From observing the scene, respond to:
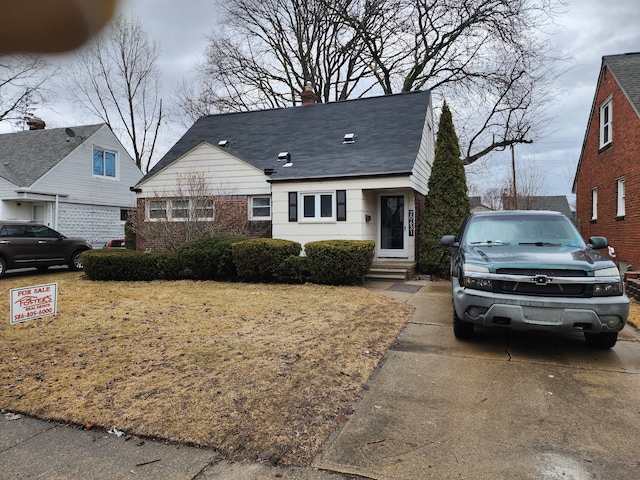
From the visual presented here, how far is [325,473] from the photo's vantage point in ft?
8.28

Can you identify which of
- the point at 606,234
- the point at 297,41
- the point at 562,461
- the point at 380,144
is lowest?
the point at 562,461

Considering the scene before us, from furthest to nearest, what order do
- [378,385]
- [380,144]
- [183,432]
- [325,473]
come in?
[380,144], [378,385], [183,432], [325,473]

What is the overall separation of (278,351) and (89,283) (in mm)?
7980

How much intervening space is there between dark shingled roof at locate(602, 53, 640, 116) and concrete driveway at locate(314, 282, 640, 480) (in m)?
9.63

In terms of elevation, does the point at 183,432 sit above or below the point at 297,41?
below

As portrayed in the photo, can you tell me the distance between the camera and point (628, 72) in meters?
12.5

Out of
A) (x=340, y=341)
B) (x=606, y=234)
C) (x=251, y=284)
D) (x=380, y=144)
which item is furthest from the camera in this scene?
(x=606, y=234)

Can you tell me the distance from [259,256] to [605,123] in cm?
1305

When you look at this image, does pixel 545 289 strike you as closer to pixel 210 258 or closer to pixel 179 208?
pixel 210 258

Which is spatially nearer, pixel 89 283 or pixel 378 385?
pixel 378 385

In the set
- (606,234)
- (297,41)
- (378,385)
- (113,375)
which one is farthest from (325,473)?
(297,41)

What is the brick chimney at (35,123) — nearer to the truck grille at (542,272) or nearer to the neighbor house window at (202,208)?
the neighbor house window at (202,208)

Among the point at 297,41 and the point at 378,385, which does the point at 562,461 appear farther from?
the point at 297,41

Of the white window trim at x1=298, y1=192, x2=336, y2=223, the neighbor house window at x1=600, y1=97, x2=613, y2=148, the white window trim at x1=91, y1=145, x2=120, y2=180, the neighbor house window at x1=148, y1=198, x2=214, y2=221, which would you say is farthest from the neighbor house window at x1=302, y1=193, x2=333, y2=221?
the white window trim at x1=91, y1=145, x2=120, y2=180
